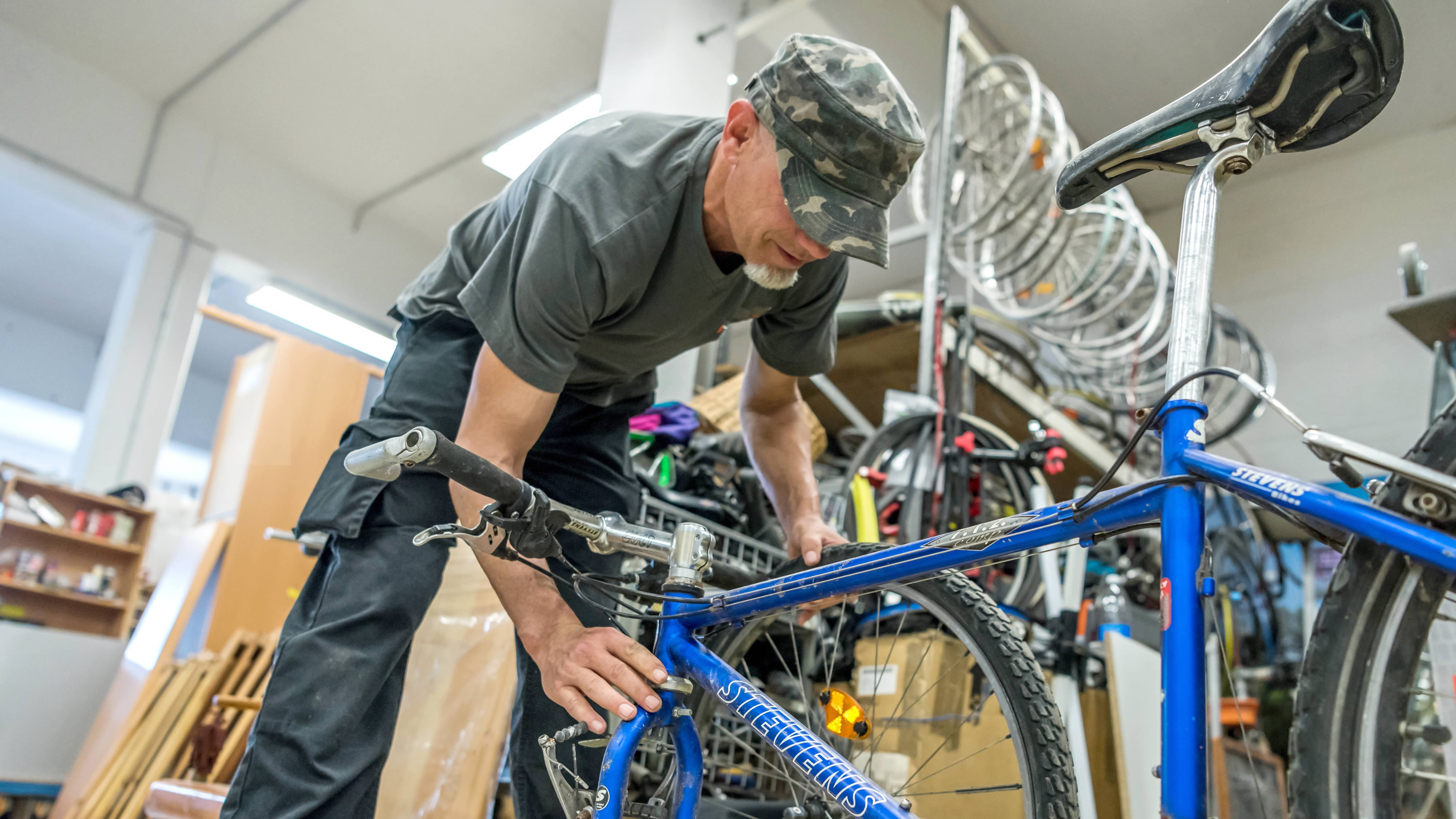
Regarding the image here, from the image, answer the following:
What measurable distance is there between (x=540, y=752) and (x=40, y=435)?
38.3 ft

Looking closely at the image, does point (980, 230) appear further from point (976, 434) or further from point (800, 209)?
point (800, 209)

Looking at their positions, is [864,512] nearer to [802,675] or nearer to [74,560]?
[802,675]

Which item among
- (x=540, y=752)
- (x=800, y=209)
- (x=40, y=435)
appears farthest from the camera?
(x=40, y=435)

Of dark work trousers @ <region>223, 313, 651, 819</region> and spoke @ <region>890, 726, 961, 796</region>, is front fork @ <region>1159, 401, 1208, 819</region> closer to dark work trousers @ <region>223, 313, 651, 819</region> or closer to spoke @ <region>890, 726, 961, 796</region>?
spoke @ <region>890, 726, 961, 796</region>

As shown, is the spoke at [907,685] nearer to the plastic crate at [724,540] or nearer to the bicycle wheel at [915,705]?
the bicycle wheel at [915,705]

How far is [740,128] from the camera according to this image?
4.09 ft

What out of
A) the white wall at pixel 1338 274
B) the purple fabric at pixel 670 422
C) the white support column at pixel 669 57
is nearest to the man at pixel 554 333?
the purple fabric at pixel 670 422

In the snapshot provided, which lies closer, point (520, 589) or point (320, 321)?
point (520, 589)

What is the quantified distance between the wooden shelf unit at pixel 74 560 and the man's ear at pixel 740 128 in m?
4.74

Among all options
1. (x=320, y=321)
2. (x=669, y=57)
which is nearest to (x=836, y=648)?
(x=669, y=57)

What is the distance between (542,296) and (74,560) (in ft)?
16.1

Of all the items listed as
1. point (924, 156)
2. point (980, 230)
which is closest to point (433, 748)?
point (980, 230)

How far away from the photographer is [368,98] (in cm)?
572

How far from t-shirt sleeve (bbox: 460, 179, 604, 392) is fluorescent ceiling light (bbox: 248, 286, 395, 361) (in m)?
6.35
